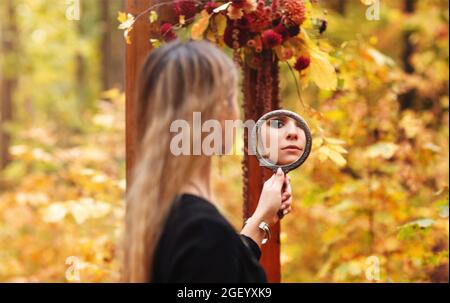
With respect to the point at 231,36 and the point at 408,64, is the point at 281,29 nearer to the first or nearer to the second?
the point at 231,36

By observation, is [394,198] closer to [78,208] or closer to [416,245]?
[416,245]

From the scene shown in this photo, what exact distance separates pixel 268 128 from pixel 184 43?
0.66 metres

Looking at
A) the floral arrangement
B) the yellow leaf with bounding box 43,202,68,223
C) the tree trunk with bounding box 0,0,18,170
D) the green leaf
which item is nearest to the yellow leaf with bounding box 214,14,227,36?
the floral arrangement

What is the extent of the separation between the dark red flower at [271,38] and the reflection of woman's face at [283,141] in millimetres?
513

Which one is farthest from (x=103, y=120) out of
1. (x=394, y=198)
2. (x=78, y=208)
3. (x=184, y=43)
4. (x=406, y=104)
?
(x=406, y=104)

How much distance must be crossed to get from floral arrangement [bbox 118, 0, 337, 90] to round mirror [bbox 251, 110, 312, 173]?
55 centimetres

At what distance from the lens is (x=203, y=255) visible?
1606 millimetres

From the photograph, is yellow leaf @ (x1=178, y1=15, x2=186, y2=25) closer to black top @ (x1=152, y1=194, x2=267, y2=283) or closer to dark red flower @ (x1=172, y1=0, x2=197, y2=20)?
dark red flower @ (x1=172, y1=0, x2=197, y2=20)

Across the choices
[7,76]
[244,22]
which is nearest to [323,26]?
[244,22]

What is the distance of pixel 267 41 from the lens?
109 inches

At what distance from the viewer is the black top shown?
63.4 inches

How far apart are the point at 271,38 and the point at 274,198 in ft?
2.77
